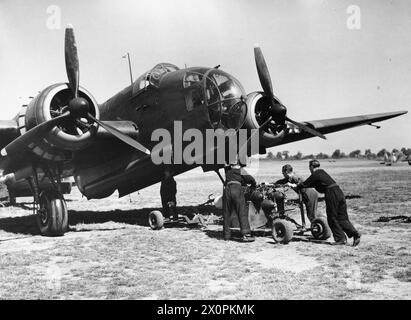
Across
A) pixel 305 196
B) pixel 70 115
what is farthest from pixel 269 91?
pixel 70 115

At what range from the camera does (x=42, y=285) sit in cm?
559

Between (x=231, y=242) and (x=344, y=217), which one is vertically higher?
(x=344, y=217)

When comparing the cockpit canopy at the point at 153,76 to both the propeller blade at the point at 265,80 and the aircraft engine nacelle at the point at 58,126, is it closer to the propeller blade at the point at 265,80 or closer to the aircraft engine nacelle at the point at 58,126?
the aircraft engine nacelle at the point at 58,126

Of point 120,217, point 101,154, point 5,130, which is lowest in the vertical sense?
point 120,217

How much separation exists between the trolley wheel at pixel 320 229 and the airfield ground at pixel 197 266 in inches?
12.3

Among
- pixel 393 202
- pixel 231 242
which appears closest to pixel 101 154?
pixel 231 242

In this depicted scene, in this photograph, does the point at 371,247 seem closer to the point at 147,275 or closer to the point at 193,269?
the point at 193,269

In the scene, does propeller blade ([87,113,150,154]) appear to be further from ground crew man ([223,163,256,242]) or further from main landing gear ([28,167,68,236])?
main landing gear ([28,167,68,236])

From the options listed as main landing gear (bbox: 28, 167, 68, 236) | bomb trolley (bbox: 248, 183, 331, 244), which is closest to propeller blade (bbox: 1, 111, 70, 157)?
main landing gear (bbox: 28, 167, 68, 236)

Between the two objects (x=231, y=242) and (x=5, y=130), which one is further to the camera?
(x=5, y=130)

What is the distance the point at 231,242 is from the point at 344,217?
2222 mm

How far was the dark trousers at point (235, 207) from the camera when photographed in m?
8.34

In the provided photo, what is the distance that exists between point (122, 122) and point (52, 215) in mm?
2815

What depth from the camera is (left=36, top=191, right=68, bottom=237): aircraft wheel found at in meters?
10.0
